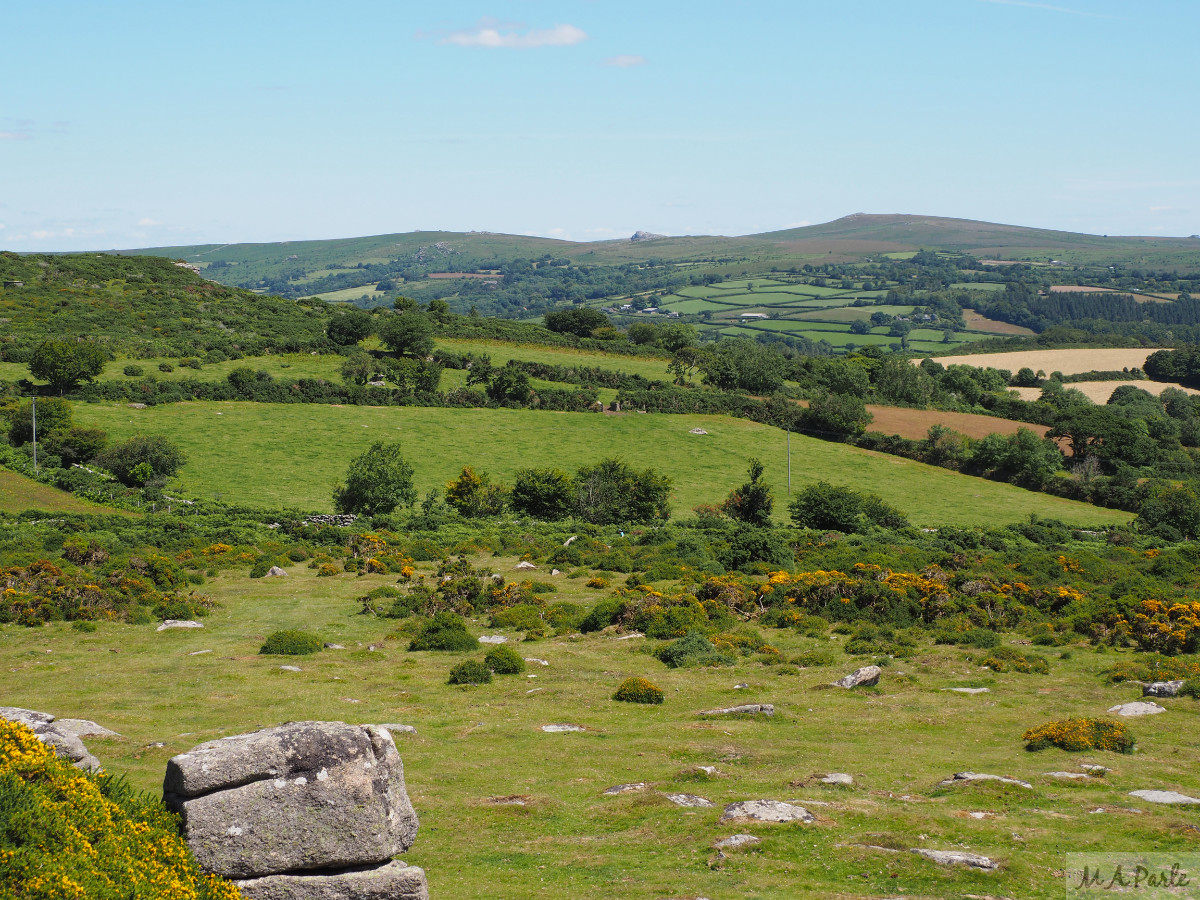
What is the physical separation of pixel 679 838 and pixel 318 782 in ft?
22.3

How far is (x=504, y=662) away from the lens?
1236 inches

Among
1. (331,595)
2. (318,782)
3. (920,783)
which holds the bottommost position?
(331,595)

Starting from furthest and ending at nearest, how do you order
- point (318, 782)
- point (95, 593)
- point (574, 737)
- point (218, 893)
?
1. point (95, 593)
2. point (574, 737)
3. point (318, 782)
4. point (218, 893)

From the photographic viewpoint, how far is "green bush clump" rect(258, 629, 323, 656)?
108ft

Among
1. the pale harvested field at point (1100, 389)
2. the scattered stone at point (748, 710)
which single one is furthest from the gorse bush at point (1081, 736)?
the pale harvested field at point (1100, 389)

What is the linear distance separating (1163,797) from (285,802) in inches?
650

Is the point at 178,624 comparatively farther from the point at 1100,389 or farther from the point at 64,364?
the point at 1100,389

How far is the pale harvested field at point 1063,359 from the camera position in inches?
6591

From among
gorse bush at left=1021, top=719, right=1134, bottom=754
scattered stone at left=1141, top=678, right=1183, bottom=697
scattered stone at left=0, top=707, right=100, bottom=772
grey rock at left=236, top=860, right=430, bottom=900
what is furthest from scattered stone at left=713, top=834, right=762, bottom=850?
scattered stone at left=1141, top=678, right=1183, bottom=697

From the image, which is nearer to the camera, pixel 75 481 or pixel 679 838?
pixel 679 838

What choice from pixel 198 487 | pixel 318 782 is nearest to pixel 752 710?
pixel 318 782

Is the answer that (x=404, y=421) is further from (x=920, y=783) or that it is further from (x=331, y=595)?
(x=920, y=783)

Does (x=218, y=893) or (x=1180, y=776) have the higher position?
(x=218, y=893)

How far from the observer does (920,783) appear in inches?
789
